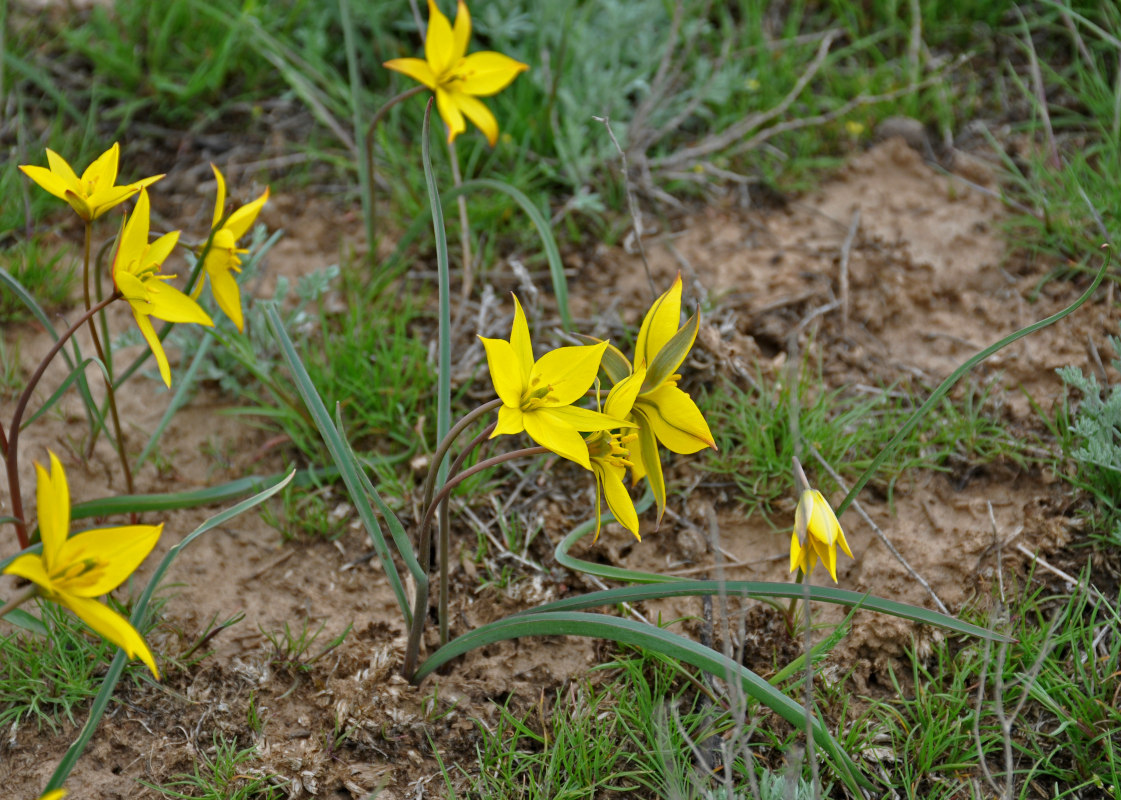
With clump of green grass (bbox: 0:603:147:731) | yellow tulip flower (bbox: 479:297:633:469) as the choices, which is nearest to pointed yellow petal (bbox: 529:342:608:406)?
yellow tulip flower (bbox: 479:297:633:469)

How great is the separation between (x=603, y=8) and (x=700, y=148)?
727 millimetres

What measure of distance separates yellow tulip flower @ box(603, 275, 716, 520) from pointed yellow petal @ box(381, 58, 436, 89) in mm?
1098

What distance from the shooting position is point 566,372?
1.45 meters

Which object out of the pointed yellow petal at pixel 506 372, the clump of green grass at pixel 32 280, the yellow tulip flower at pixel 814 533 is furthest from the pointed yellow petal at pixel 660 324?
the clump of green grass at pixel 32 280

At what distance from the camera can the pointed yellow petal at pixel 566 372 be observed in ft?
4.69

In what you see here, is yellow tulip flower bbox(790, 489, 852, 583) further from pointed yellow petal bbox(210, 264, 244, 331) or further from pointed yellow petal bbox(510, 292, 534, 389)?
pointed yellow petal bbox(210, 264, 244, 331)

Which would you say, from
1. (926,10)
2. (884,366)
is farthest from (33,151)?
(926,10)

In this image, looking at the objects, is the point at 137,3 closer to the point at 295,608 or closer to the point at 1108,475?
the point at 295,608

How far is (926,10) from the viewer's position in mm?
3303

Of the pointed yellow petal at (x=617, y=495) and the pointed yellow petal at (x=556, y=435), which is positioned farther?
the pointed yellow petal at (x=617, y=495)

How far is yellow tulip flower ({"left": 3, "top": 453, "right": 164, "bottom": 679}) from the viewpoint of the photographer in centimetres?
123

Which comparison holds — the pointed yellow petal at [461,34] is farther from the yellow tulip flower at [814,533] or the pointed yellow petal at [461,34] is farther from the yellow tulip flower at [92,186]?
the yellow tulip flower at [814,533]

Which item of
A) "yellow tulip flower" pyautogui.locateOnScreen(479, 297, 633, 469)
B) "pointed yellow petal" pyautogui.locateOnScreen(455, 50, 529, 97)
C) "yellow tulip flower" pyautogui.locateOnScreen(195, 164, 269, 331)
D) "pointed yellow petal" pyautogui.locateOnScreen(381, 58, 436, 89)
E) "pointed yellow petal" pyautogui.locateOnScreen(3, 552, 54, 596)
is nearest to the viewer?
"pointed yellow petal" pyautogui.locateOnScreen(3, 552, 54, 596)

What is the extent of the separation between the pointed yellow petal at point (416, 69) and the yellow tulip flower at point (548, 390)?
3.49ft
